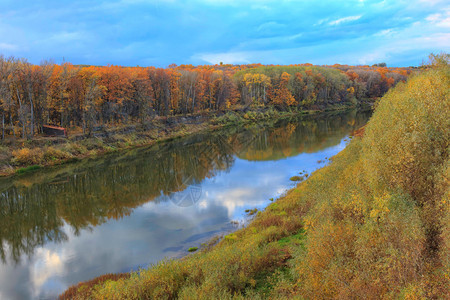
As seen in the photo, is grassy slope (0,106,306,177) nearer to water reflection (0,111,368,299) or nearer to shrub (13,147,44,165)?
shrub (13,147,44,165)

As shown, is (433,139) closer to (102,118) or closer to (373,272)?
(373,272)

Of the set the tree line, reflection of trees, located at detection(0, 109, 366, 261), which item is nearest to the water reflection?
reflection of trees, located at detection(0, 109, 366, 261)

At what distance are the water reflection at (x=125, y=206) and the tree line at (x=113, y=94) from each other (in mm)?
11286

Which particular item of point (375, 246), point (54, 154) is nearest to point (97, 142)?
point (54, 154)

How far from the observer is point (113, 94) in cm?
5250

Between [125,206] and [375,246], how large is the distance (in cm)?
2169

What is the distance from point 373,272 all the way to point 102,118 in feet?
171

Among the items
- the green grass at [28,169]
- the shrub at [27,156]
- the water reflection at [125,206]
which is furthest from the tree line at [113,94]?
the water reflection at [125,206]

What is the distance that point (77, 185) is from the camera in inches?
1220

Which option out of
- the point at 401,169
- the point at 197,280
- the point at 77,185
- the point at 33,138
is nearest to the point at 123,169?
the point at 77,185

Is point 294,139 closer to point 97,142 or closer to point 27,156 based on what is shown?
point 97,142

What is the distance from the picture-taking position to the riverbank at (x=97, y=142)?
117 feet

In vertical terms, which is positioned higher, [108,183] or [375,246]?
[375,246]

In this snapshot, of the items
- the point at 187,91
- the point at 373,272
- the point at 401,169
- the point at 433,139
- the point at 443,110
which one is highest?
the point at 187,91
